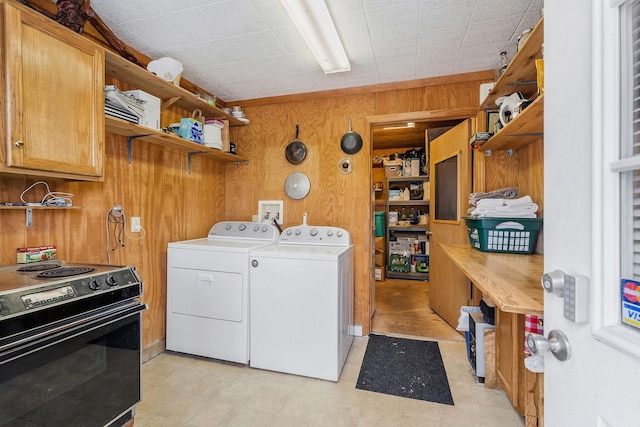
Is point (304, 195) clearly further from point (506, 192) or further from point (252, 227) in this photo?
point (506, 192)

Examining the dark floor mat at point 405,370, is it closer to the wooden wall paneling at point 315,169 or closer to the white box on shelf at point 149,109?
the wooden wall paneling at point 315,169

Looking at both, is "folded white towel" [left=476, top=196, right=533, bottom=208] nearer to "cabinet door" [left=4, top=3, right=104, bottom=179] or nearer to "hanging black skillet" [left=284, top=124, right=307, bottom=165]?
"hanging black skillet" [left=284, top=124, right=307, bottom=165]

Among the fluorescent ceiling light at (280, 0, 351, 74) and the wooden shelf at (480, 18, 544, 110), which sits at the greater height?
the fluorescent ceiling light at (280, 0, 351, 74)

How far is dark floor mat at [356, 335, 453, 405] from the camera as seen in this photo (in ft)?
6.37

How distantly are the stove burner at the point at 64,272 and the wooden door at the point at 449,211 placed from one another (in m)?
2.82

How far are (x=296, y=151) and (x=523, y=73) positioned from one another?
6.35ft

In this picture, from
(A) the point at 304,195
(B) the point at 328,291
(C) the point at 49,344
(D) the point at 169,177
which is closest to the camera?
(C) the point at 49,344

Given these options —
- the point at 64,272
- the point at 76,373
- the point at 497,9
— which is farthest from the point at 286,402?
the point at 497,9

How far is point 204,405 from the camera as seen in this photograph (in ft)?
5.89

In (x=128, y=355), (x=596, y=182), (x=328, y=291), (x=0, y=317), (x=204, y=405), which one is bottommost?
(x=204, y=405)

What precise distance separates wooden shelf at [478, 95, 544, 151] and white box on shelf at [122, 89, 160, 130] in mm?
2264

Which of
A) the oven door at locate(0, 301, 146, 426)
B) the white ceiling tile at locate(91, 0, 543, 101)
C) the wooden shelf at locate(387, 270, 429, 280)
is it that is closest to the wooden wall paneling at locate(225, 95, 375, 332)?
the white ceiling tile at locate(91, 0, 543, 101)

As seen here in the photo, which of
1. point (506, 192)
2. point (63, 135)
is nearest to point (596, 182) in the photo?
point (506, 192)

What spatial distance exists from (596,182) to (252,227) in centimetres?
249
